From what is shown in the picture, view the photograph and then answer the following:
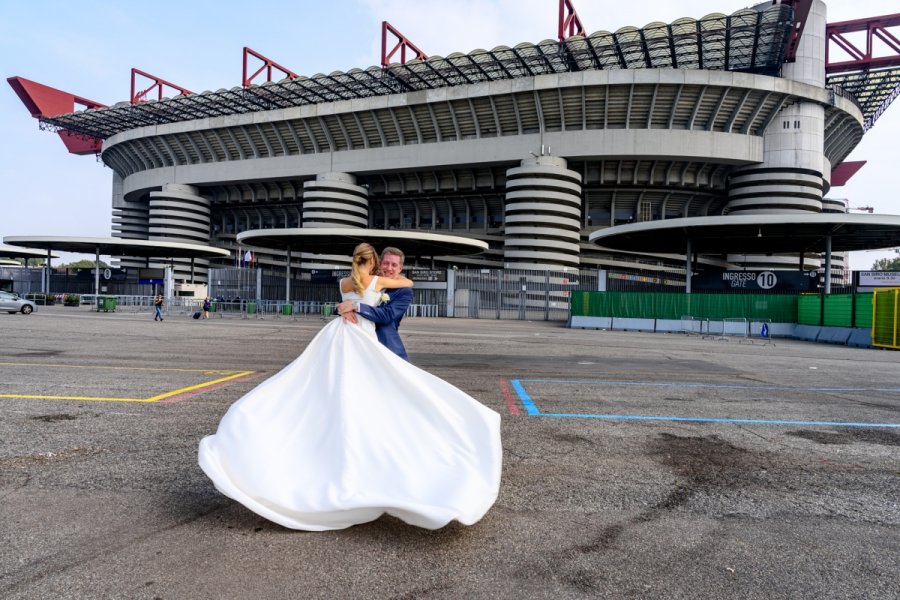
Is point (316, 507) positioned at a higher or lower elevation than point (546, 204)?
lower

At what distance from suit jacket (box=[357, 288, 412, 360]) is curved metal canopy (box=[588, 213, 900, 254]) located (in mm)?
30653

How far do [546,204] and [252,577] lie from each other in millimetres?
47299

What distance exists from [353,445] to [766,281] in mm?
32362

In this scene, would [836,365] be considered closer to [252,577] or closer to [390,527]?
[390,527]

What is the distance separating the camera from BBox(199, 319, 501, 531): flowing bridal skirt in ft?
10.2

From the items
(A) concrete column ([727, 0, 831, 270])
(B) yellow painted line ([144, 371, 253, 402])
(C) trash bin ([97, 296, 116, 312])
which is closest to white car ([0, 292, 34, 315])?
(C) trash bin ([97, 296, 116, 312])

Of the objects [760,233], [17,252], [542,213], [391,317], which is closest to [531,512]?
[391,317]

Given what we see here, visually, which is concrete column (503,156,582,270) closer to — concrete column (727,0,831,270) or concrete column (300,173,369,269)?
concrete column (727,0,831,270)

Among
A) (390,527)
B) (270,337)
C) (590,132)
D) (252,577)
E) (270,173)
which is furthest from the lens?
(270,173)

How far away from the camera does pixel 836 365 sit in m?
13.9

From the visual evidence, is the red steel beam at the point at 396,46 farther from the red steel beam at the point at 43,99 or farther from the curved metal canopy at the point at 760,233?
the red steel beam at the point at 43,99

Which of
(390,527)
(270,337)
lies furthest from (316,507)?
(270,337)

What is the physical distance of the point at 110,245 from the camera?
51.9 meters

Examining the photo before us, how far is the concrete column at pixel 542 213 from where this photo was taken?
47625mm
